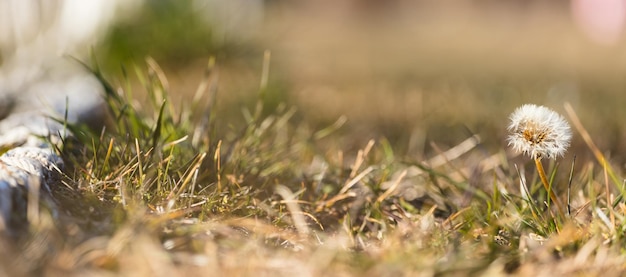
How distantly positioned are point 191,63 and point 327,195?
8.20 ft

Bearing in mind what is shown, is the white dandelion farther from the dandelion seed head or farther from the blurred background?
the blurred background

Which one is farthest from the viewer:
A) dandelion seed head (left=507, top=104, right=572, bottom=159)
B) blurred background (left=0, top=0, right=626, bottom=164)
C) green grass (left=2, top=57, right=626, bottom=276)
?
blurred background (left=0, top=0, right=626, bottom=164)

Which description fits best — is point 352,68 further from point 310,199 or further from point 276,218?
point 276,218

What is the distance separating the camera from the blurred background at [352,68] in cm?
302

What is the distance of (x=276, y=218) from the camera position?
1.64m

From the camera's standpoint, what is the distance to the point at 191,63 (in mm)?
4207

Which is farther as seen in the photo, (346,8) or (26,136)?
(346,8)

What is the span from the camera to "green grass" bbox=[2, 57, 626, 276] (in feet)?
4.08

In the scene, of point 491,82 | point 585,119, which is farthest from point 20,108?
point 491,82

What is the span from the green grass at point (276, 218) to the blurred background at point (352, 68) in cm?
34

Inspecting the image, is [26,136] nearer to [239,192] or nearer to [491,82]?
[239,192]

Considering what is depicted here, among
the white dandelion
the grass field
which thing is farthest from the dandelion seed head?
the grass field

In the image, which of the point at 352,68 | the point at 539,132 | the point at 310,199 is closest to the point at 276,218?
the point at 310,199

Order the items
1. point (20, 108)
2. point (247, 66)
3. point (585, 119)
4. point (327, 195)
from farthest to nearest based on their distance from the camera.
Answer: point (247, 66) < point (585, 119) < point (20, 108) < point (327, 195)
